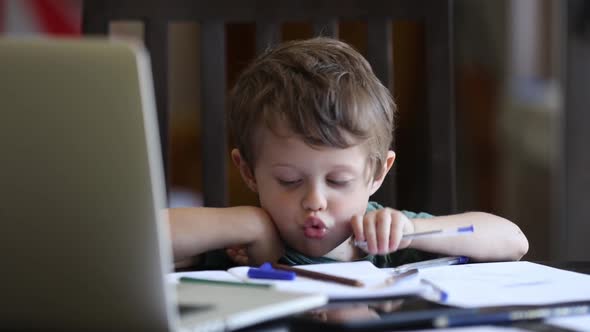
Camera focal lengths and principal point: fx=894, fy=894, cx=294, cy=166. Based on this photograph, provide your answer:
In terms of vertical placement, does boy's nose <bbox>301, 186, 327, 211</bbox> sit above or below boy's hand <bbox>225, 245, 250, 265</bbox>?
above

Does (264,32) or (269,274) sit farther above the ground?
(264,32)

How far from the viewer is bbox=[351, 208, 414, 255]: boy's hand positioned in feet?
3.42

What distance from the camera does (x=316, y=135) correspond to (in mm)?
1093

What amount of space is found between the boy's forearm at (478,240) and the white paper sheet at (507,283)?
140mm

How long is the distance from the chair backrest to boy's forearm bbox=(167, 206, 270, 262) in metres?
0.31

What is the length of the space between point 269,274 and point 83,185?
348 millimetres

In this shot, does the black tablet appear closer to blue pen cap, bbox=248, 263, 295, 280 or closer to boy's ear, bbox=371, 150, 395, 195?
blue pen cap, bbox=248, 263, 295, 280

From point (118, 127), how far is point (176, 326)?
13cm

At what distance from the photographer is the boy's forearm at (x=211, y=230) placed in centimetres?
112

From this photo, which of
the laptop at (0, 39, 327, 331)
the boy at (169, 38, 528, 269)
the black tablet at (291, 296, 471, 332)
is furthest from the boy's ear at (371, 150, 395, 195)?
the laptop at (0, 39, 327, 331)

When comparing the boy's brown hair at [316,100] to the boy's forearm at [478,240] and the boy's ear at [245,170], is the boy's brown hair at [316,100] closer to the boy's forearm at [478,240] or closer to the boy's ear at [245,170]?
the boy's ear at [245,170]

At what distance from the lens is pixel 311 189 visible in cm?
109

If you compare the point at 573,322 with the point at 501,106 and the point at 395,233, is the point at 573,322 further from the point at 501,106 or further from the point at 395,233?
the point at 501,106

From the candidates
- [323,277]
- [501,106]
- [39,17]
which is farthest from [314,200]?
[501,106]
